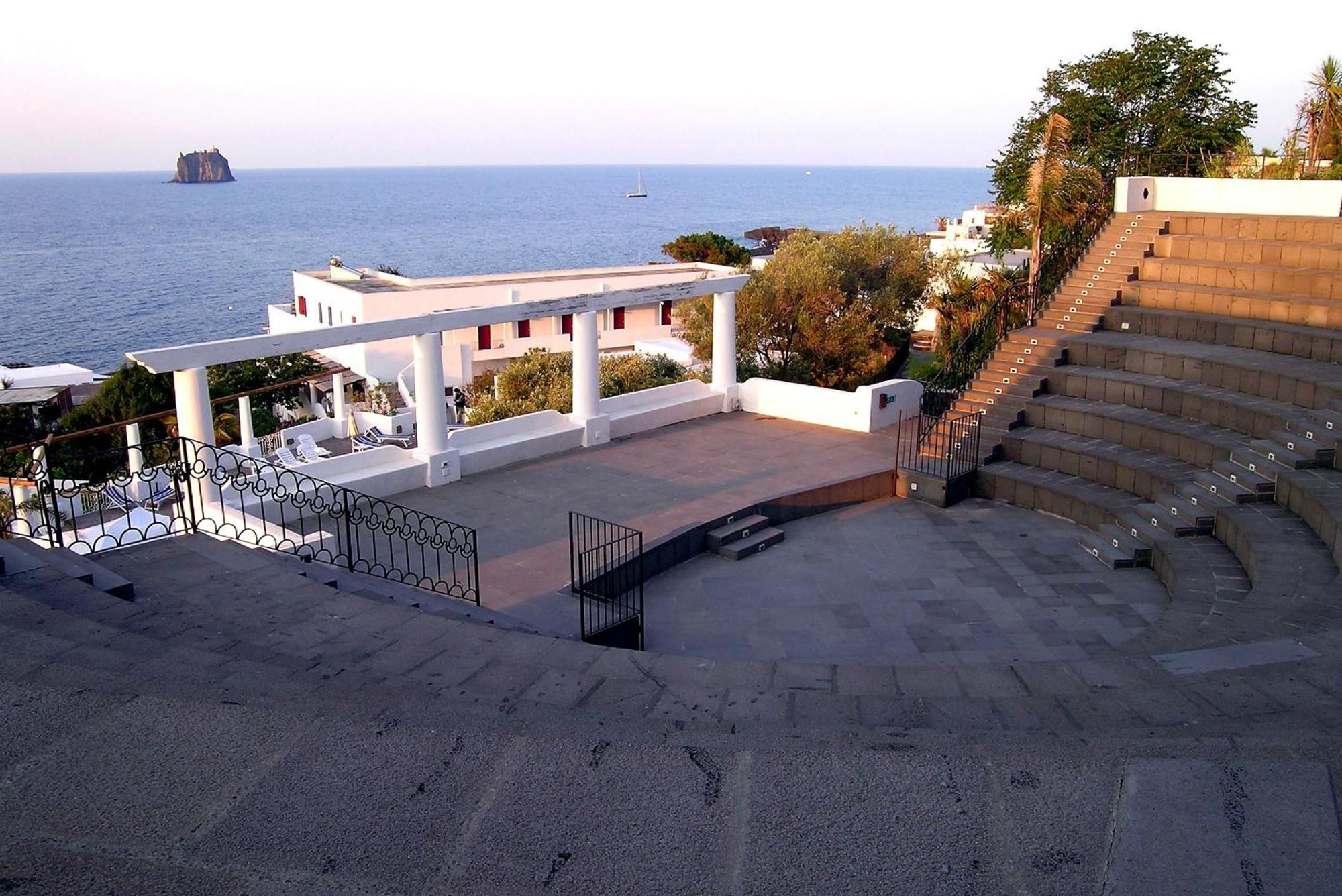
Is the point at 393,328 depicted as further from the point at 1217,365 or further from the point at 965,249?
the point at 965,249

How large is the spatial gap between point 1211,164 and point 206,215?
195 meters

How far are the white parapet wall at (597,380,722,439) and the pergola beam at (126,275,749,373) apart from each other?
5.75 ft

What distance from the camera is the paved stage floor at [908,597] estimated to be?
31.9 ft

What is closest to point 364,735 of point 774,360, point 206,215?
point 774,360

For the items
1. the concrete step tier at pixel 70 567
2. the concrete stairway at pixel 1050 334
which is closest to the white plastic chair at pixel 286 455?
the concrete step tier at pixel 70 567

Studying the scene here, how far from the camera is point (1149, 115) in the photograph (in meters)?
22.3

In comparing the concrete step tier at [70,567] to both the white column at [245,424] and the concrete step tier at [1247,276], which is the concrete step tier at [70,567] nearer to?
the white column at [245,424]

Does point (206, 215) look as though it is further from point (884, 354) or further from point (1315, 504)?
point (1315, 504)

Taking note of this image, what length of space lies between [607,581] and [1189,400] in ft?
27.8

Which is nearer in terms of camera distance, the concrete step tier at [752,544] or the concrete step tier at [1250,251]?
the concrete step tier at [752,544]

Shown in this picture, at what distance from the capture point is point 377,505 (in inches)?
520

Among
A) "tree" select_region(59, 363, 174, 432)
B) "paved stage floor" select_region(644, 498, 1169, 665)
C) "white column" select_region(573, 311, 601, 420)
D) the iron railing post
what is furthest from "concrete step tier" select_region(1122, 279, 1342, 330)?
"tree" select_region(59, 363, 174, 432)

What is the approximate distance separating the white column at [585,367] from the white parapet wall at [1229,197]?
1069 cm

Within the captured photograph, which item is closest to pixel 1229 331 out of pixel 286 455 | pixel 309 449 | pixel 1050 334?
pixel 1050 334
